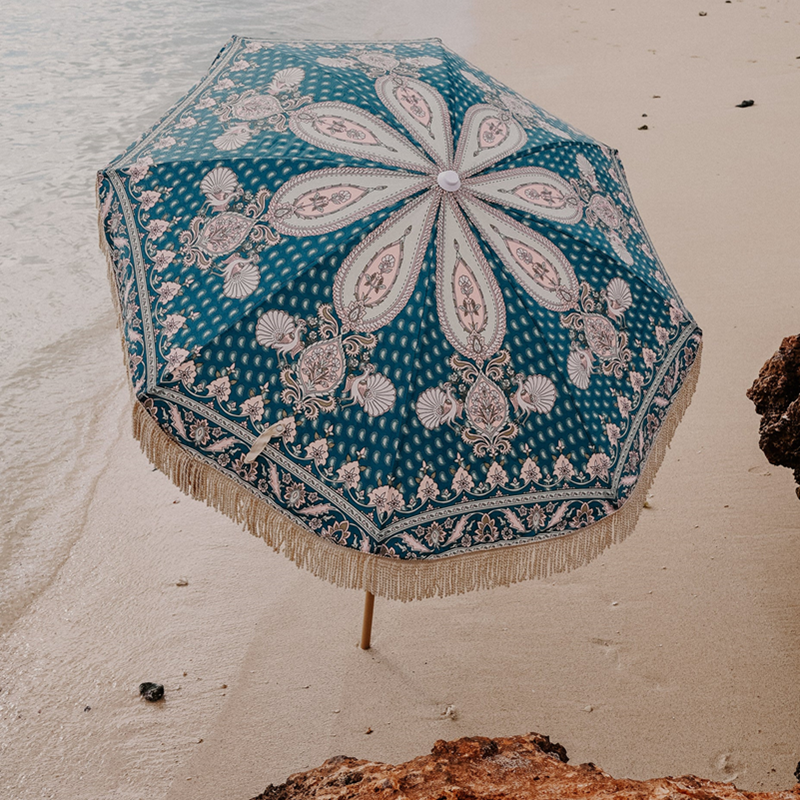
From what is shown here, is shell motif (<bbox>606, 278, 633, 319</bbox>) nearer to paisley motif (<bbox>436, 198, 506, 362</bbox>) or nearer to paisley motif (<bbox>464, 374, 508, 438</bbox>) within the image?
paisley motif (<bbox>436, 198, 506, 362</bbox>)

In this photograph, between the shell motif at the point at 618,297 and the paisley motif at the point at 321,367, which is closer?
the paisley motif at the point at 321,367

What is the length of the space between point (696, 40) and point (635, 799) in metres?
8.72

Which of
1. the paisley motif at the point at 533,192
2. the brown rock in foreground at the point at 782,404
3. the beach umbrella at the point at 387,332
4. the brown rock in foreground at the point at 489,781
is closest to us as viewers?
the brown rock in foreground at the point at 489,781

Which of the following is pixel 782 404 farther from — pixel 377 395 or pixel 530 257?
pixel 377 395

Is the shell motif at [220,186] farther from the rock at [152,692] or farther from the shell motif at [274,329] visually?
the rock at [152,692]

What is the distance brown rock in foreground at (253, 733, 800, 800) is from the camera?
1567mm

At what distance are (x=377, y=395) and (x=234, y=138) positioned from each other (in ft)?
2.74

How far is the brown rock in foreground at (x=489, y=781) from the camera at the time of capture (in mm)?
1567

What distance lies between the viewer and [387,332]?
6.10 ft

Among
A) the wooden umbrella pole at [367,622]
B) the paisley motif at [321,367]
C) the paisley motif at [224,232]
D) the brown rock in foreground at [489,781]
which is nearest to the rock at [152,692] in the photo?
the wooden umbrella pole at [367,622]

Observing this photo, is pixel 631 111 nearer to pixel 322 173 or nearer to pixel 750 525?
pixel 750 525

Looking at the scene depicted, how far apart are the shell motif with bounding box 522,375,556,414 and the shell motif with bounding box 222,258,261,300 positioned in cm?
69

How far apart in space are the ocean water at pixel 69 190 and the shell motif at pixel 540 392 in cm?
228

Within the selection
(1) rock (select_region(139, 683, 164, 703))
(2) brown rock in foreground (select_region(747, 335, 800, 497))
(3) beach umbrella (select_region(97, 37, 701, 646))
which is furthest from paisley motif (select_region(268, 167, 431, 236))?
(1) rock (select_region(139, 683, 164, 703))
